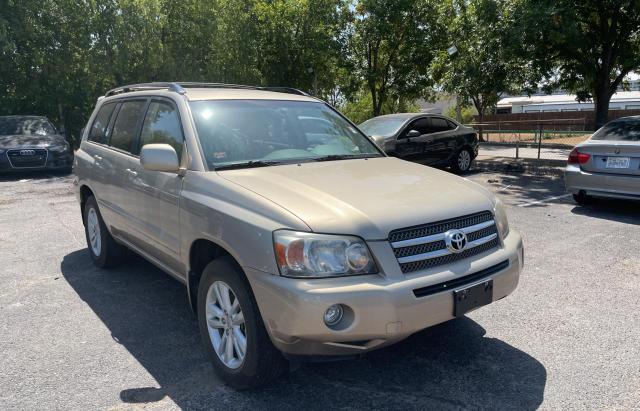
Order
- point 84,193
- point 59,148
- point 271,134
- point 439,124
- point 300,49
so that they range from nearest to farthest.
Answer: point 271,134 < point 84,193 < point 439,124 < point 59,148 < point 300,49

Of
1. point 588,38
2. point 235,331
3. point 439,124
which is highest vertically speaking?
point 588,38

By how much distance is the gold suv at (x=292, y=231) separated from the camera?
2701 mm

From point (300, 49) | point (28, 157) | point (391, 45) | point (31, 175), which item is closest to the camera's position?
point (28, 157)

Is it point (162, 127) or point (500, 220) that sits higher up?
point (162, 127)

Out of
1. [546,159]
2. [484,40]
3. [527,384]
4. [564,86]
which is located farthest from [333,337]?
[564,86]

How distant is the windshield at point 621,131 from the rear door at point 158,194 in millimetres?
6568

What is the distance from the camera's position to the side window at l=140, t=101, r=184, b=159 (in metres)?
3.85

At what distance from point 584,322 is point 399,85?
65.4 ft

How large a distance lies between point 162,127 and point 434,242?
2373 millimetres

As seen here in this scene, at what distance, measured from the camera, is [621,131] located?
25.3ft

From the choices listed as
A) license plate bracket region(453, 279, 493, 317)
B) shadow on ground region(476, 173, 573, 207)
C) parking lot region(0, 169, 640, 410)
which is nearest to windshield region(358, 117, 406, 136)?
shadow on ground region(476, 173, 573, 207)

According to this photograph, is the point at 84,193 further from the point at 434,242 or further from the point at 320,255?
the point at 434,242

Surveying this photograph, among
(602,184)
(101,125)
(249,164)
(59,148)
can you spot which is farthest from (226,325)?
(59,148)

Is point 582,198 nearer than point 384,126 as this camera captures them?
Yes
